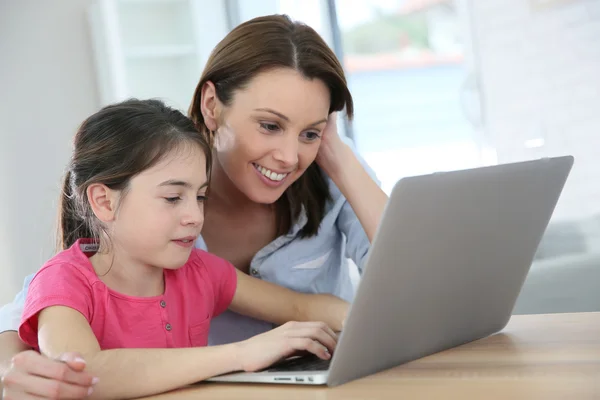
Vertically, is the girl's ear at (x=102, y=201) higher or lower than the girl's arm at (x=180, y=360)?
higher

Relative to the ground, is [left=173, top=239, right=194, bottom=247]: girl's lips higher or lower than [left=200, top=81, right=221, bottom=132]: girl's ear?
lower

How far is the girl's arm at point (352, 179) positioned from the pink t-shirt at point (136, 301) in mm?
331

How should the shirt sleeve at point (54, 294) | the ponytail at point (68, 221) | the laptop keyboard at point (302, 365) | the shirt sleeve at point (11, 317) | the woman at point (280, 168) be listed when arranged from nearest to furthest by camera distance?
the laptop keyboard at point (302, 365) < the shirt sleeve at point (54, 294) < the shirt sleeve at point (11, 317) < the ponytail at point (68, 221) < the woman at point (280, 168)

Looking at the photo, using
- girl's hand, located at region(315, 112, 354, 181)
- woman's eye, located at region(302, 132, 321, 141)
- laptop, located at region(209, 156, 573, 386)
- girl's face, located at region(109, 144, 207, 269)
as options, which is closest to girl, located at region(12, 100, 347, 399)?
girl's face, located at region(109, 144, 207, 269)

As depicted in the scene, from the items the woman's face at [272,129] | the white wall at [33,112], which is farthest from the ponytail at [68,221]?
the white wall at [33,112]

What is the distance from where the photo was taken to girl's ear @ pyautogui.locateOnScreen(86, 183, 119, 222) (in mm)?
1247

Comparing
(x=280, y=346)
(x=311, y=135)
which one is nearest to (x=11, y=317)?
(x=280, y=346)

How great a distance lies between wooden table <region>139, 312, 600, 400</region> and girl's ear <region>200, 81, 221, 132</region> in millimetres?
729

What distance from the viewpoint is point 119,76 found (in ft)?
12.9

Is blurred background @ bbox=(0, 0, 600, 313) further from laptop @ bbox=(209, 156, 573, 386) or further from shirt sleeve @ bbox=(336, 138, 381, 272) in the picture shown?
laptop @ bbox=(209, 156, 573, 386)

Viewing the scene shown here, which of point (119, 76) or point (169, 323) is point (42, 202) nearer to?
point (119, 76)

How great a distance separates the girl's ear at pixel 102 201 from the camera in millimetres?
1247

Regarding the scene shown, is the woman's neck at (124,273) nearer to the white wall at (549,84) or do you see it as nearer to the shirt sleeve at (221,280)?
the shirt sleeve at (221,280)

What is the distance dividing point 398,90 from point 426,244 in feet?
11.1
